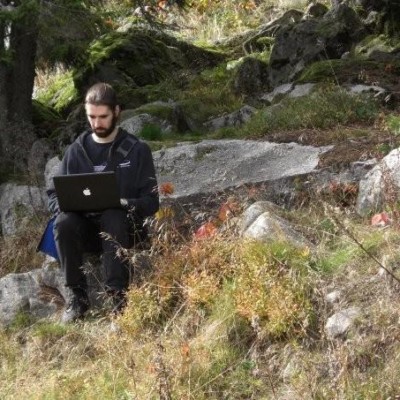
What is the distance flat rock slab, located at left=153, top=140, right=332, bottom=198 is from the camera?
25.1ft

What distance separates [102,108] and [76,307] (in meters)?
1.46

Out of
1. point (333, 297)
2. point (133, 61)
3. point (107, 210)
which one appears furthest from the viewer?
point (133, 61)

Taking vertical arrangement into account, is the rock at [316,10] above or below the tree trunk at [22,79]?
above

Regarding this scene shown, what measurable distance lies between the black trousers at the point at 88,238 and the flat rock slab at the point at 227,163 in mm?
1694

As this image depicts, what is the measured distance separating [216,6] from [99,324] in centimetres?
1563

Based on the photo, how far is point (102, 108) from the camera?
6016 millimetres

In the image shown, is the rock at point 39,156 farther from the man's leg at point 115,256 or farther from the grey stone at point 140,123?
the man's leg at point 115,256

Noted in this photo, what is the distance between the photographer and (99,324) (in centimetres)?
588

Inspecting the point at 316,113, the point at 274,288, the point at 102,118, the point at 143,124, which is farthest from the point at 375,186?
the point at 143,124

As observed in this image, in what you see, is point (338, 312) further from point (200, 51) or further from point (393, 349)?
point (200, 51)

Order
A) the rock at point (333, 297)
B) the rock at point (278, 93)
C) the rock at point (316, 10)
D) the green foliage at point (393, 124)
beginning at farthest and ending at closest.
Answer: the rock at point (316, 10) < the rock at point (278, 93) < the green foliage at point (393, 124) < the rock at point (333, 297)

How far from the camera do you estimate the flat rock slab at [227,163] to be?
7641 millimetres

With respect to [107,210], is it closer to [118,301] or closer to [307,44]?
[118,301]

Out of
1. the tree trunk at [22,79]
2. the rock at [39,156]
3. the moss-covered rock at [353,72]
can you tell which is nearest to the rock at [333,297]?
the rock at [39,156]
